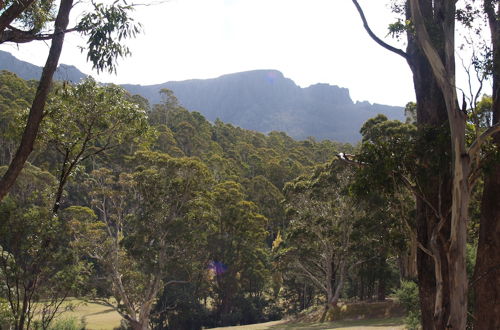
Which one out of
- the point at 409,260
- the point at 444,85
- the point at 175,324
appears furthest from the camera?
the point at 175,324

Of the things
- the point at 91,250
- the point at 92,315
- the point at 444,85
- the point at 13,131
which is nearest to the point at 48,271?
the point at 13,131

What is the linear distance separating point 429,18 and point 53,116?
663cm

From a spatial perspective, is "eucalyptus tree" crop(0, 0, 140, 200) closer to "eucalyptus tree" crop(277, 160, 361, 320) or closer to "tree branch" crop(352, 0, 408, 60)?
"tree branch" crop(352, 0, 408, 60)

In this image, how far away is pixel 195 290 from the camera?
2698 cm

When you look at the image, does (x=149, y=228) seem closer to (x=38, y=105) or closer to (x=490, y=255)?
(x=38, y=105)

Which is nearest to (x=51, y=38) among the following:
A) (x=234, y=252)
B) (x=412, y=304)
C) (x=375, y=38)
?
(x=375, y=38)

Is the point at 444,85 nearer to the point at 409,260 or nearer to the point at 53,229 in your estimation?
the point at 53,229

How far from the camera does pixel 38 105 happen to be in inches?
247

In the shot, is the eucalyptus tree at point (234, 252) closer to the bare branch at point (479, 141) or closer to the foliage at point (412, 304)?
the foliage at point (412, 304)

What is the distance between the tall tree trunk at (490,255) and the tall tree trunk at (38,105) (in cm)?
591

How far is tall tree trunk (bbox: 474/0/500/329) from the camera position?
611cm

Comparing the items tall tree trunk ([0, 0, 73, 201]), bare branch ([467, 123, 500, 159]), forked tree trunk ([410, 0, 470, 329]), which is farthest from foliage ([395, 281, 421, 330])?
tall tree trunk ([0, 0, 73, 201])

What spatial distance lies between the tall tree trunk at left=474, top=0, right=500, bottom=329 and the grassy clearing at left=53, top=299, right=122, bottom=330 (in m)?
20.2

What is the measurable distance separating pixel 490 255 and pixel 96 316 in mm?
26037
